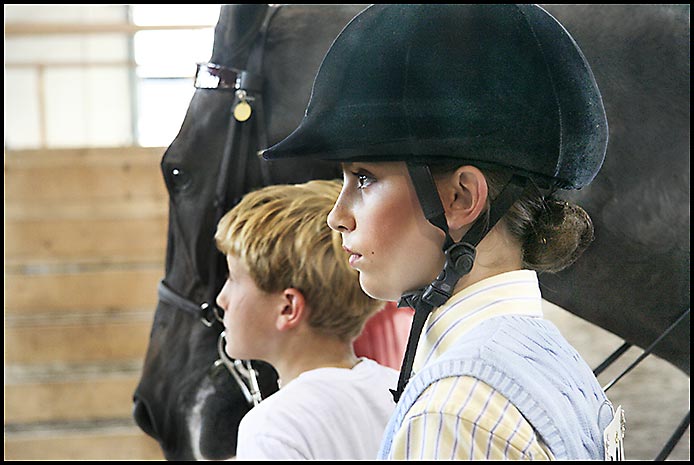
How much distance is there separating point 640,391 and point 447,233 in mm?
2424

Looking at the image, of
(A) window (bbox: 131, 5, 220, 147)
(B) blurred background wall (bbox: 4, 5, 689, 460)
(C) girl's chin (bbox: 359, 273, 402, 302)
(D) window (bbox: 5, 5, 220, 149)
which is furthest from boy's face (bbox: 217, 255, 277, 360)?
(D) window (bbox: 5, 5, 220, 149)

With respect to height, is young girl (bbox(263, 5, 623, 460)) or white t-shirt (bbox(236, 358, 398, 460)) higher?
young girl (bbox(263, 5, 623, 460))

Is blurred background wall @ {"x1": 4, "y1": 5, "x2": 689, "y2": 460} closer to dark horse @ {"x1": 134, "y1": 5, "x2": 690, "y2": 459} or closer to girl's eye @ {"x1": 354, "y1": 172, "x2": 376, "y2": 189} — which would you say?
dark horse @ {"x1": 134, "y1": 5, "x2": 690, "y2": 459}

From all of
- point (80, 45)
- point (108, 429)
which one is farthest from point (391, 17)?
point (80, 45)

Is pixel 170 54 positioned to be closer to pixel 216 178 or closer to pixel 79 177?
pixel 79 177

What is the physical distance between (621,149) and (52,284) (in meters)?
1.90

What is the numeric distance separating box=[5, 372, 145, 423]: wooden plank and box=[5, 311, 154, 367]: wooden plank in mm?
60

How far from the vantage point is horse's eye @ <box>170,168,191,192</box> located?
1.11 metres

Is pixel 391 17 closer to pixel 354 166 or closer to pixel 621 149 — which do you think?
pixel 354 166

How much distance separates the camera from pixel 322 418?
2.60 feet

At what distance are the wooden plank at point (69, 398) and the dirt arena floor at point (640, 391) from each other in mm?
1171

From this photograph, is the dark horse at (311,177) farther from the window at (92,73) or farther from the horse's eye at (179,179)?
the window at (92,73)

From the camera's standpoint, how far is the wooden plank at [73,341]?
2.48 metres

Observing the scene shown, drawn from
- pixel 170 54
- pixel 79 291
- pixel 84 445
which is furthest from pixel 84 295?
pixel 170 54
